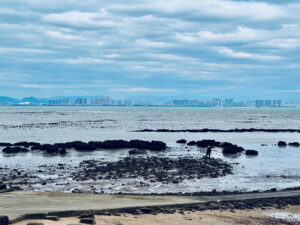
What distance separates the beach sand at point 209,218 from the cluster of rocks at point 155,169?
10607 millimetres

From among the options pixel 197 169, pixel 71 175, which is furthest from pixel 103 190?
pixel 197 169

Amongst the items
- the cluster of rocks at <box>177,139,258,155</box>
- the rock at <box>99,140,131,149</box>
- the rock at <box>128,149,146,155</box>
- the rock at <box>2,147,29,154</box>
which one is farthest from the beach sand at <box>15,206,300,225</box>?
the rock at <box>99,140,131,149</box>

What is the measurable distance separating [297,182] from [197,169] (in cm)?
844

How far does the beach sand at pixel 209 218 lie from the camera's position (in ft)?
71.7

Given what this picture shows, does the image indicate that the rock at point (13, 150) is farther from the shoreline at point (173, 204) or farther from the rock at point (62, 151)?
the shoreline at point (173, 204)

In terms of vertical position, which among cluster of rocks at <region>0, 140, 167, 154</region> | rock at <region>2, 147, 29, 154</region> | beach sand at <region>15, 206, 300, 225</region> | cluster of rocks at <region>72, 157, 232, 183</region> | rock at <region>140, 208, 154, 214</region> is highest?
cluster of rocks at <region>0, 140, 167, 154</region>

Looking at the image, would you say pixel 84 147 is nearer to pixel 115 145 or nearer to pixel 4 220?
pixel 115 145

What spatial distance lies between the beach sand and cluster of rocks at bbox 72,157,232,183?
10607 millimetres

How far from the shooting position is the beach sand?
71.7ft

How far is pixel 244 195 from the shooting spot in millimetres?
28875

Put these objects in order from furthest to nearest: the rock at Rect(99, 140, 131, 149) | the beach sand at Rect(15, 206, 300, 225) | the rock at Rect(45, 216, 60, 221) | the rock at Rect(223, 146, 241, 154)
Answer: the rock at Rect(99, 140, 131, 149), the rock at Rect(223, 146, 241, 154), the beach sand at Rect(15, 206, 300, 225), the rock at Rect(45, 216, 60, 221)

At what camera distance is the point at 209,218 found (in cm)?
2341

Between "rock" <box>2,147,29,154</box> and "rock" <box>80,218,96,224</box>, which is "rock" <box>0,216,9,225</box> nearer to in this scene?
"rock" <box>80,218,96,224</box>

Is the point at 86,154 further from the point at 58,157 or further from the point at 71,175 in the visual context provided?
the point at 71,175
